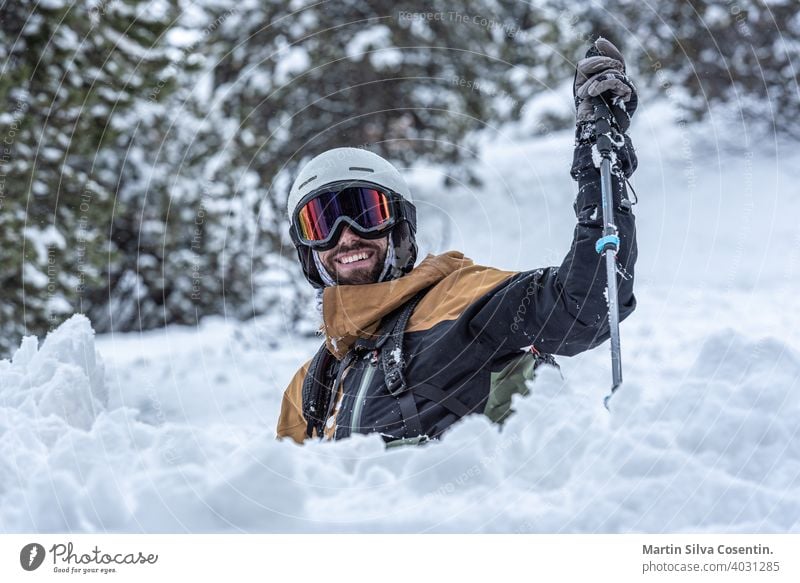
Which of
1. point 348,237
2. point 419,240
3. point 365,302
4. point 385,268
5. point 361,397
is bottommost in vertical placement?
point 361,397

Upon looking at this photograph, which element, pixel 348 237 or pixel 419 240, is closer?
pixel 348 237

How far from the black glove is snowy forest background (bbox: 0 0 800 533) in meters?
0.80

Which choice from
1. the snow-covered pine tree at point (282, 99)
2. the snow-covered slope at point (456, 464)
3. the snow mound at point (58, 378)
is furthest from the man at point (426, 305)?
the snow-covered pine tree at point (282, 99)

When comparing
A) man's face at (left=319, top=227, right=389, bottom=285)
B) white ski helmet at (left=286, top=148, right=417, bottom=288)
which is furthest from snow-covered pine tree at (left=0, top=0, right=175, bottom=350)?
man's face at (left=319, top=227, right=389, bottom=285)

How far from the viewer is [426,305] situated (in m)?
3.44

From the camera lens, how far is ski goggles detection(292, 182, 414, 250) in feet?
12.2

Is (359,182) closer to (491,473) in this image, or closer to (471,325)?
(471,325)

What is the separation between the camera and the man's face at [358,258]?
12.2ft

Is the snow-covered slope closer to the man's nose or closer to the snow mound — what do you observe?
the snow mound

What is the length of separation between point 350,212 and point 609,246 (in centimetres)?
121

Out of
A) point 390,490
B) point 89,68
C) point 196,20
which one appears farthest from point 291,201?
point 196,20

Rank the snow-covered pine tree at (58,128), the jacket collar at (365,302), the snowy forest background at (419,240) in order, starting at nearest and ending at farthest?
the snowy forest background at (419,240)
the jacket collar at (365,302)
the snow-covered pine tree at (58,128)

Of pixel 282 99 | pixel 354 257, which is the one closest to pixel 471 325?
pixel 354 257

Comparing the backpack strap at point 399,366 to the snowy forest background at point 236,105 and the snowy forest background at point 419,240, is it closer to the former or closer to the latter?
the snowy forest background at point 419,240
